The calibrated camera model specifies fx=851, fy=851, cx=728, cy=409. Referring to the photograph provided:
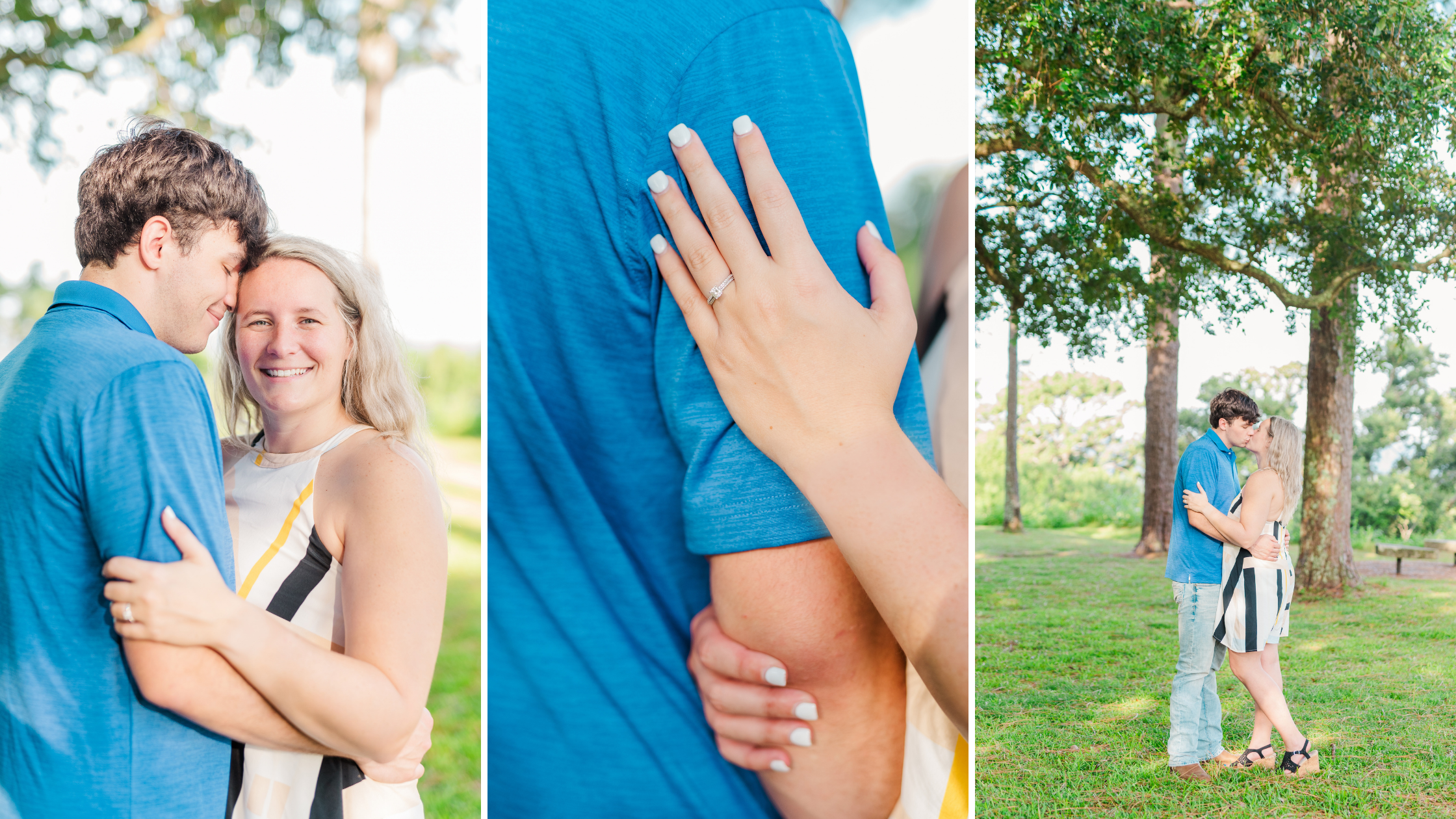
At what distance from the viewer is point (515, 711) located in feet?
5.39

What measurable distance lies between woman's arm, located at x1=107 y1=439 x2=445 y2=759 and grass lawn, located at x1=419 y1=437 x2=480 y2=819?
0.34 ft

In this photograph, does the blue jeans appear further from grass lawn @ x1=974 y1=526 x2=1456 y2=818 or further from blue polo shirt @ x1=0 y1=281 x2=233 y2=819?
blue polo shirt @ x1=0 y1=281 x2=233 y2=819

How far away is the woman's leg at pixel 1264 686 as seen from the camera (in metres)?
3.33

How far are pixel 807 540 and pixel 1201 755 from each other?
2.96m

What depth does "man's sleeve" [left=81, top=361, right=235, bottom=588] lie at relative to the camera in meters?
1.49

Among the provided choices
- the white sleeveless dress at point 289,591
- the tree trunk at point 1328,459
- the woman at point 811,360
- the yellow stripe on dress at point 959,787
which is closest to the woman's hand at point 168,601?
the white sleeveless dress at point 289,591

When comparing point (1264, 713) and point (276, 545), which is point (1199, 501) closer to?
point (1264, 713)

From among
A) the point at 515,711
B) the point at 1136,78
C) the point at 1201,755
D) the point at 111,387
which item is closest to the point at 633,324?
the point at 515,711

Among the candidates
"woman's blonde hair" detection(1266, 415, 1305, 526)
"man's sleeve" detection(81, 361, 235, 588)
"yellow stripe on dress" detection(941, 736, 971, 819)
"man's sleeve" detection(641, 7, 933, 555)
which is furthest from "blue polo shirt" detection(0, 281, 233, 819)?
"woman's blonde hair" detection(1266, 415, 1305, 526)

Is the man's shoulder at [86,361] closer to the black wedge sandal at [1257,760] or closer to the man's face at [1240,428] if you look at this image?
the man's face at [1240,428]

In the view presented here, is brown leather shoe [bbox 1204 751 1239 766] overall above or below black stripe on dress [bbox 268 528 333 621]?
below

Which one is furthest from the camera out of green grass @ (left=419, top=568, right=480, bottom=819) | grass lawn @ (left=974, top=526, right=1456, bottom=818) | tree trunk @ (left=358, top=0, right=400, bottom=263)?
grass lawn @ (left=974, top=526, right=1456, bottom=818)

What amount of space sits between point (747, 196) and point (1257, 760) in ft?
11.1

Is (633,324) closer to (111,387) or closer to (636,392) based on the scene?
(636,392)
